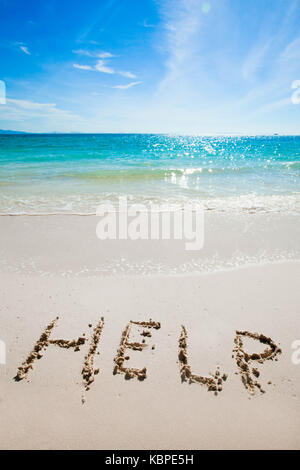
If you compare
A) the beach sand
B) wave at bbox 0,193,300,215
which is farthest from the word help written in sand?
wave at bbox 0,193,300,215

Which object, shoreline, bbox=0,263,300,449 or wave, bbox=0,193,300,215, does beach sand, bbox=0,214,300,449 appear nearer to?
shoreline, bbox=0,263,300,449

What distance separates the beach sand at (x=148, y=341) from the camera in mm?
2043

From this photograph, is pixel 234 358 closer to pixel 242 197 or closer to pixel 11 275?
pixel 11 275

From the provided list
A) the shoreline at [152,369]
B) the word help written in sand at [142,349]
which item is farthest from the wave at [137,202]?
the word help written in sand at [142,349]

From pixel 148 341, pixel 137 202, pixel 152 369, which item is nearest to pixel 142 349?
pixel 148 341

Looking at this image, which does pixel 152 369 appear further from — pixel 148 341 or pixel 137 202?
pixel 137 202

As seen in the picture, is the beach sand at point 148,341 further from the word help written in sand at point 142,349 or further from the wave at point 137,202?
the wave at point 137,202

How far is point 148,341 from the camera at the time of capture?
2.84m

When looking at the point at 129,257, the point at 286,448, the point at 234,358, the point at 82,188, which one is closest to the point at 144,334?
Answer: the point at 234,358

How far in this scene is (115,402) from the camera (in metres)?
2.22

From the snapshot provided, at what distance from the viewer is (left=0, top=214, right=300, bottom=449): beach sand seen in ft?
6.70

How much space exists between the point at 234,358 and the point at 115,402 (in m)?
1.29

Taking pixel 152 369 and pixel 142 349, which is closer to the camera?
pixel 152 369

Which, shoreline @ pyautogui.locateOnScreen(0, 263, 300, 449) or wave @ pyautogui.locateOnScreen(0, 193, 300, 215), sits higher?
wave @ pyautogui.locateOnScreen(0, 193, 300, 215)
